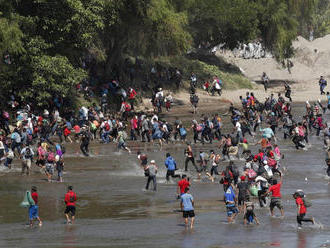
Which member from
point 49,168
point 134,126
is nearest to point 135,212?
point 49,168

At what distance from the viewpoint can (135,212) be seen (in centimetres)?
2852

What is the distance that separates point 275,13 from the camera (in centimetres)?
6500

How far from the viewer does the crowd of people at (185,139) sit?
29.1 meters

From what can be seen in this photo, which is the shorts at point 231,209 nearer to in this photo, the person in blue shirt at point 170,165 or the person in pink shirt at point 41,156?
the person in blue shirt at point 170,165

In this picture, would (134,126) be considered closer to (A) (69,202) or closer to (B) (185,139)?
(B) (185,139)

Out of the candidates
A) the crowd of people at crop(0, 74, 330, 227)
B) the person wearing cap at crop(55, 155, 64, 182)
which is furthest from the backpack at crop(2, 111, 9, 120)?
the person wearing cap at crop(55, 155, 64, 182)

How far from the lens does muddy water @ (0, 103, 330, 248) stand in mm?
24156

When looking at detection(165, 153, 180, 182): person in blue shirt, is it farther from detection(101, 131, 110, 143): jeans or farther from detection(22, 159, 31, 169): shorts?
detection(101, 131, 110, 143): jeans

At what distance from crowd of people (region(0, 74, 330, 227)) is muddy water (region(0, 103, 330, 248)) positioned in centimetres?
54

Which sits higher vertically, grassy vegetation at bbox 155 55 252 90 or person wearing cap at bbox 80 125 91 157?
grassy vegetation at bbox 155 55 252 90

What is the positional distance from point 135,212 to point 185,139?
1721 centimetres

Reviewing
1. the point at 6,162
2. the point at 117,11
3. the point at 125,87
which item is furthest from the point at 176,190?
the point at 125,87

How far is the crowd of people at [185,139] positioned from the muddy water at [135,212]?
54cm

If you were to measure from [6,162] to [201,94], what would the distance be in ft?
84.3
